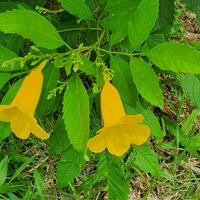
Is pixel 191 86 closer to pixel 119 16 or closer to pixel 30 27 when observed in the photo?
pixel 119 16

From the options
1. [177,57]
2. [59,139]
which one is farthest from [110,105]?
[59,139]

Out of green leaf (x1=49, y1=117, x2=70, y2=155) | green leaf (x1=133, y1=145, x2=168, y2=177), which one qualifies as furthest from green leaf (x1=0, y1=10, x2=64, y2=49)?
green leaf (x1=133, y1=145, x2=168, y2=177)

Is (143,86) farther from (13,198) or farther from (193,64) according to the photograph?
(13,198)

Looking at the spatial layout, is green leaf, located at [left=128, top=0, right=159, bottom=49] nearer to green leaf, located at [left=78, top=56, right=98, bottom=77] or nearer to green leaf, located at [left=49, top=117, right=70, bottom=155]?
green leaf, located at [left=78, top=56, right=98, bottom=77]

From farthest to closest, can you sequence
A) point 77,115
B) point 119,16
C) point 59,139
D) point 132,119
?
point 59,139 < point 119,16 < point 77,115 < point 132,119

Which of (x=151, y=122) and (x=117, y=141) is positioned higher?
(x=117, y=141)

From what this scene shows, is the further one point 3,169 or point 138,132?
point 3,169

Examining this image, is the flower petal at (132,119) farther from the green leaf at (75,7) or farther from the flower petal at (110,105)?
the green leaf at (75,7)

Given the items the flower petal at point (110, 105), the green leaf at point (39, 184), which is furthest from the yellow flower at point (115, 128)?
the green leaf at point (39, 184)
